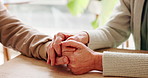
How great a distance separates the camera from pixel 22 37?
1.17 meters

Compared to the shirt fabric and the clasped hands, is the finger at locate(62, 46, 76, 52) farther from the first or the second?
the shirt fabric

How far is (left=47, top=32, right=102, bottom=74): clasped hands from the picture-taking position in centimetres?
94

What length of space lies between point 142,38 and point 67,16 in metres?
2.87

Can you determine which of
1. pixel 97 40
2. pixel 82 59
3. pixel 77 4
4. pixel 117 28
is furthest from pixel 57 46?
pixel 77 4

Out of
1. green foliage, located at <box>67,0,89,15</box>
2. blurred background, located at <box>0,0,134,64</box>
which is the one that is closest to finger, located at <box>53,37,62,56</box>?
green foliage, located at <box>67,0,89,15</box>

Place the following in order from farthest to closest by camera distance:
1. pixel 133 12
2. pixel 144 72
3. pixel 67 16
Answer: pixel 67 16 → pixel 133 12 → pixel 144 72

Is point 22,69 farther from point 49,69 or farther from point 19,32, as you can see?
point 19,32

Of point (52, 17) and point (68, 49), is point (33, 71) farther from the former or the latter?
point (52, 17)

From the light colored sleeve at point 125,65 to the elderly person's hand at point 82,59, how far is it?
44 millimetres

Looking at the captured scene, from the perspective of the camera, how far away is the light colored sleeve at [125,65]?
88 centimetres

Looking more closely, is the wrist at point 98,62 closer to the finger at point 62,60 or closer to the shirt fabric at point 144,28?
the finger at point 62,60

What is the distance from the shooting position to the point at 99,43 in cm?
115

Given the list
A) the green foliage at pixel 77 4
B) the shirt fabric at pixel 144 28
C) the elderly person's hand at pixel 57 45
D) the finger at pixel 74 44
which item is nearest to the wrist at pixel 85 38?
the elderly person's hand at pixel 57 45

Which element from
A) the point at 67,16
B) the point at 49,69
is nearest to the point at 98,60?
the point at 49,69
